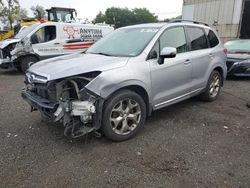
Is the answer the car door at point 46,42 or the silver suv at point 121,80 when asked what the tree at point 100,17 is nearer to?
the car door at point 46,42

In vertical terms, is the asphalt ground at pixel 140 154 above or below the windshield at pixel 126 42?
below

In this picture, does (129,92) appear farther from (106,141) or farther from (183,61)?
(183,61)

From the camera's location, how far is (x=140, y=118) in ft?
12.4

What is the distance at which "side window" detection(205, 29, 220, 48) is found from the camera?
529 cm

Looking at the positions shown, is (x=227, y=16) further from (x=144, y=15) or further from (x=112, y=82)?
(x=144, y=15)

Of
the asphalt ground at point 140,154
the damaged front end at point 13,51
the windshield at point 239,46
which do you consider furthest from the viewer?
the damaged front end at point 13,51

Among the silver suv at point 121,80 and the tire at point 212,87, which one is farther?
the tire at point 212,87

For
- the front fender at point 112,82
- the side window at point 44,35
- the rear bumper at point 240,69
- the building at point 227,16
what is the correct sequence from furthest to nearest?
the building at point 227,16 → the side window at point 44,35 → the rear bumper at point 240,69 → the front fender at point 112,82

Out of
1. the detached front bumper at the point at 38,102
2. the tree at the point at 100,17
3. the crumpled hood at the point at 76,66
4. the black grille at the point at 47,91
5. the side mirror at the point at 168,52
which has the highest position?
the tree at the point at 100,17

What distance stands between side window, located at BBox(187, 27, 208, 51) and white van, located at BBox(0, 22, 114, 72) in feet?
21.8

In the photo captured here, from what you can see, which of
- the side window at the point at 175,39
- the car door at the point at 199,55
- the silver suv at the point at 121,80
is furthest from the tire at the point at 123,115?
the car door at the point at 199,55

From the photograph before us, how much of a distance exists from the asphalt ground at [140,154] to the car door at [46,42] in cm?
544

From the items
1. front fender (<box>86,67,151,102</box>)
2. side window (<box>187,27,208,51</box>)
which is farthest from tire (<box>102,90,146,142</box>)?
side window (<box>187,27,208,51</box>)

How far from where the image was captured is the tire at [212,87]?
17.4 ft
